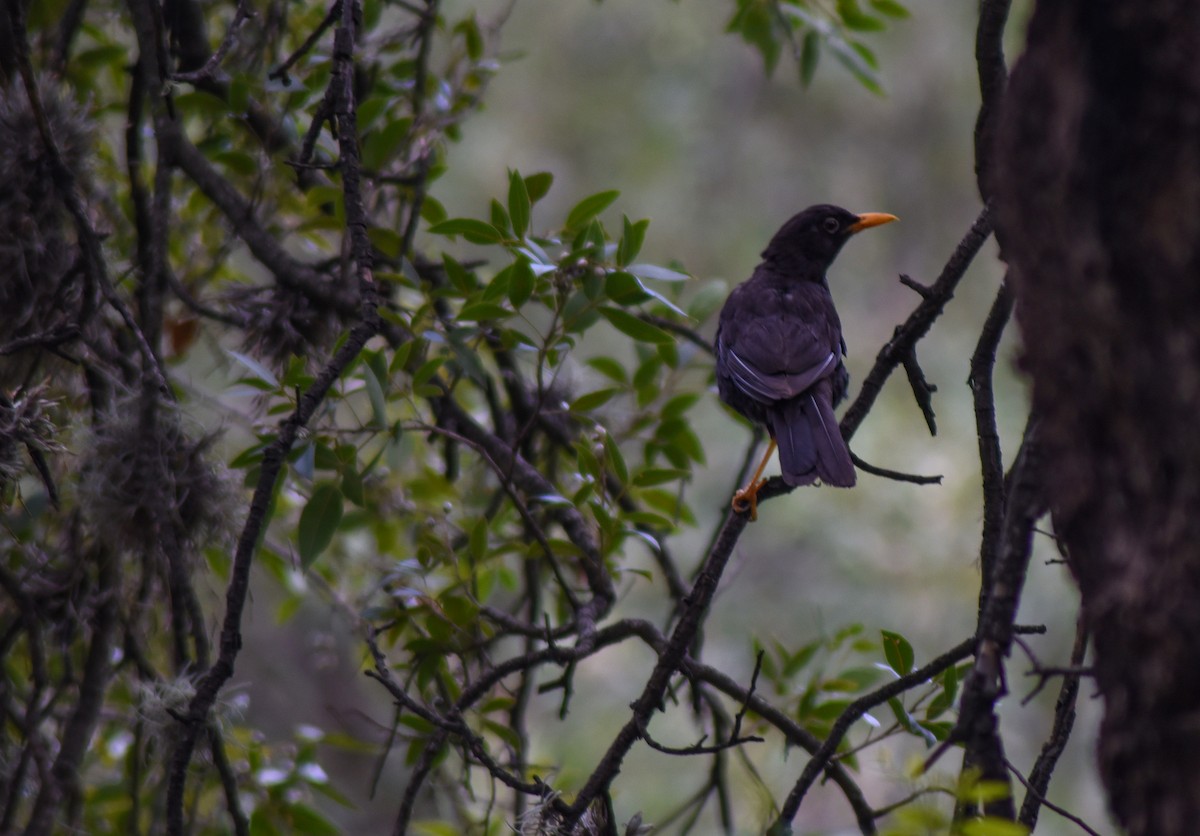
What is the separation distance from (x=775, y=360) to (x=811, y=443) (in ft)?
2.30

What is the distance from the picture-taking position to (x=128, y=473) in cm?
308

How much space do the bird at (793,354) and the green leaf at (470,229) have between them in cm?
113

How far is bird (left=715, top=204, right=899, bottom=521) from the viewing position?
3.77 metres

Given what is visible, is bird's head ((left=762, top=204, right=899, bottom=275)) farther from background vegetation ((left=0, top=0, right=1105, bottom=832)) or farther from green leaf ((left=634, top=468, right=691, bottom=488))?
green leaf ((left=634, top=468, right=691, bottom=488))

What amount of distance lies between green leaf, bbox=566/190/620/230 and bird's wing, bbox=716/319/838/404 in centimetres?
121

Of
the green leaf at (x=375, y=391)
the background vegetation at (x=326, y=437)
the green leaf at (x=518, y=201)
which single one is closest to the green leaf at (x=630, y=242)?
the background vegetation at (x=326, y=437)

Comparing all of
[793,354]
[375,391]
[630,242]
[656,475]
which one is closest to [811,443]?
[656,475]

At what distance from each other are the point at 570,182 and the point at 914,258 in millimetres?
3698

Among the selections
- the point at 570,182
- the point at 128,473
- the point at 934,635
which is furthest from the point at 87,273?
the point at 570,182

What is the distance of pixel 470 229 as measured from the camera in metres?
3.10

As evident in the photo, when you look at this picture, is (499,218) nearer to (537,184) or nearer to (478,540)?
(537,184)

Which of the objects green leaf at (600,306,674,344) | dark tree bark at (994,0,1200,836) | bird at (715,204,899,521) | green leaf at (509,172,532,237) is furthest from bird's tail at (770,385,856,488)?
dark tree bark at (994,0,1200,836)

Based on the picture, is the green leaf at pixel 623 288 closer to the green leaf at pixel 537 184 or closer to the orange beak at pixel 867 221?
the green leaf at pixel 537 184

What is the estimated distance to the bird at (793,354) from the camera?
3.77 meters
